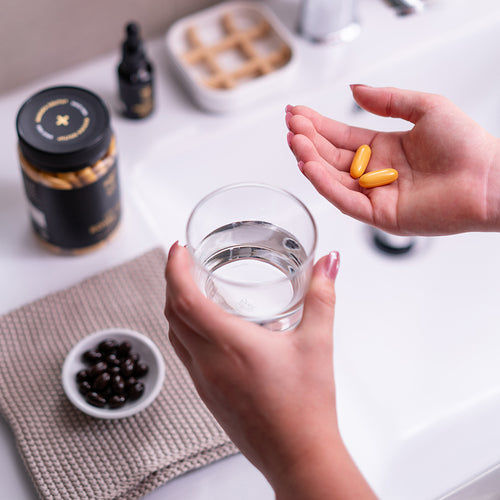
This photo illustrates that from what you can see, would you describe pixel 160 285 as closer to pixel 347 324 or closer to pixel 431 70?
pixel 347 324

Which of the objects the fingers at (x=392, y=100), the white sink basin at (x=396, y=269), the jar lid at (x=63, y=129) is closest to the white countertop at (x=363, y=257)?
the white sink basin at (x=396, y=269)

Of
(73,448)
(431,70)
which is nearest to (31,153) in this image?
(73,448)

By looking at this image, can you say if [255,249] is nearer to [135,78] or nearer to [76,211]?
[76,211]

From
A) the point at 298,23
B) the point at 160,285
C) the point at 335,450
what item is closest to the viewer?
the point at 335,450

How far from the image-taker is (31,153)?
0.68m

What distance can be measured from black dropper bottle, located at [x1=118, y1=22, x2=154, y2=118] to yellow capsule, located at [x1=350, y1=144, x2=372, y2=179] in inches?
13.5

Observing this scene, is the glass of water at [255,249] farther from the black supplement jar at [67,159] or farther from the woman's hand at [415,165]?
the black supplement jar at [67,159]

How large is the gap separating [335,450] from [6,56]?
74 centimetres

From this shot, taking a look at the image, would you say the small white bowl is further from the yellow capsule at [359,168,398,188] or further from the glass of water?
the yellow capsule at [359,168,398,188]

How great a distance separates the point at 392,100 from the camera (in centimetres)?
69

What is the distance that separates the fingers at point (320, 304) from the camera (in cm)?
51

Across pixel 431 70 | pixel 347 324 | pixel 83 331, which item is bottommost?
pixel 347 324

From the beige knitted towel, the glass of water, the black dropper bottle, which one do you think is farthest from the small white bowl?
the black dropper bottle

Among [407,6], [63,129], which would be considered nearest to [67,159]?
[63,129]
